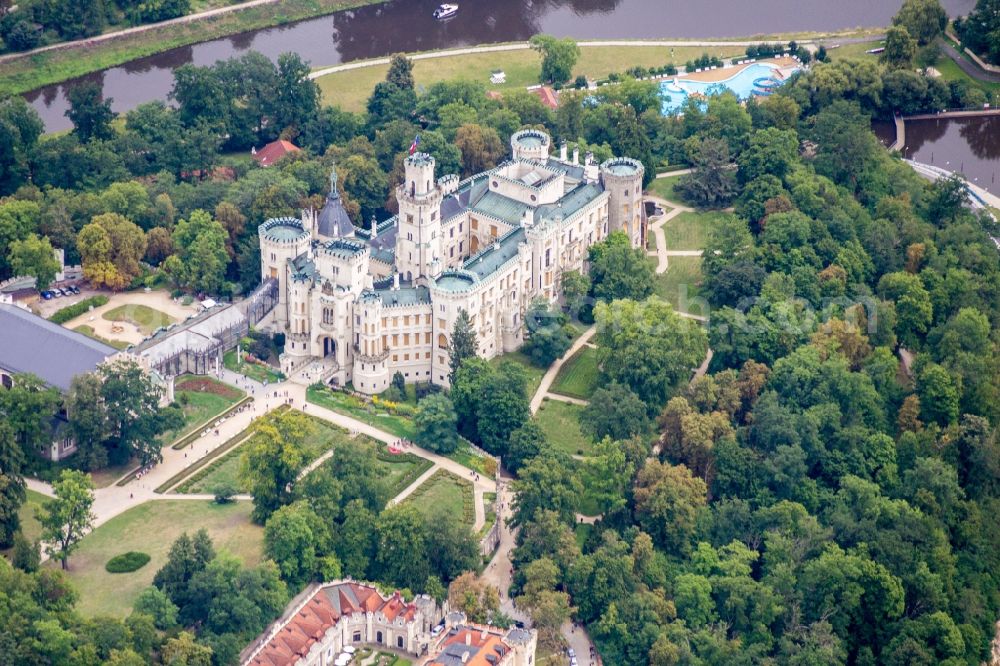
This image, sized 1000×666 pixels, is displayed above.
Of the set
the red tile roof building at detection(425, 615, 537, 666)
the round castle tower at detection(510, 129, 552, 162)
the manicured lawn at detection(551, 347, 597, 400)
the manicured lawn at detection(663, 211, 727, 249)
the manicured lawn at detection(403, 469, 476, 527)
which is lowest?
the red tile roof building at detection(425, 615, 537, 666)

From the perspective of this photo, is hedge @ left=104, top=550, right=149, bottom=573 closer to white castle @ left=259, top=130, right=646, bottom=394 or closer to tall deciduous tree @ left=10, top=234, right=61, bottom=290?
white castle @ left=259, top=130, right=646, bottom=394

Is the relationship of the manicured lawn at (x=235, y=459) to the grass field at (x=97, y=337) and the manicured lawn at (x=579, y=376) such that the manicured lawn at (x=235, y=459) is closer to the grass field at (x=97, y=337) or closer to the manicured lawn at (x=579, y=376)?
the grass field at (x=97, y=337)

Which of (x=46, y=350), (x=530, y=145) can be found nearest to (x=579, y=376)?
(x=530, y=145)

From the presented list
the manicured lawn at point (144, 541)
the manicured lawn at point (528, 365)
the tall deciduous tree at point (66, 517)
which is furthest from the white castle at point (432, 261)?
the tall deciduous tree at point (66, 517)

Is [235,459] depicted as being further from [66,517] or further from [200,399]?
[66,517]

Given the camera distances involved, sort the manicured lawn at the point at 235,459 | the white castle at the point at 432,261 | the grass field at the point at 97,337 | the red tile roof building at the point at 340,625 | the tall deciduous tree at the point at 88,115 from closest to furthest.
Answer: the red tile roof building at the point at 340,625, the manicured lawn at the point at 235,459, the white castle at the point at 432,261, the grass field at the point at 97,337, the tall deciduous tree at the point at 88,115

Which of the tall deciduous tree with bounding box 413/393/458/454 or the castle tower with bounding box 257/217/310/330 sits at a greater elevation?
the castle tower with bounding box 257/217/310/330

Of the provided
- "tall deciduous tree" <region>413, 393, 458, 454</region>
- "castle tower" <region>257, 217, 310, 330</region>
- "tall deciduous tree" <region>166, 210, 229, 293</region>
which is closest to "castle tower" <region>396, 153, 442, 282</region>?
"castle tower" <region>257, 217, 310, 330</region>
